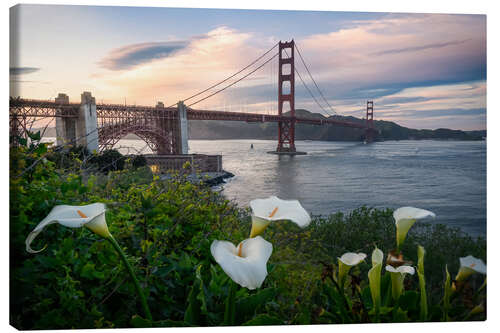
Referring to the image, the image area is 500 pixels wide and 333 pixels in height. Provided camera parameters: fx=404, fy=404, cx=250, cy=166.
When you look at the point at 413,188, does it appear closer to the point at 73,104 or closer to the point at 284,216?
the point at 284,216

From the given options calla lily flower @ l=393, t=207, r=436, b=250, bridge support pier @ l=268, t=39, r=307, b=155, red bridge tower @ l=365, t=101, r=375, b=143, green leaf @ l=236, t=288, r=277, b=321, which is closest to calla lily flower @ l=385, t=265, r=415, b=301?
calla lily flower @ l=393, t=207, r=436, b=250

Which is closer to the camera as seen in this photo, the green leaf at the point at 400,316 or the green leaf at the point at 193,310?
the green leaf at the point at 193,310

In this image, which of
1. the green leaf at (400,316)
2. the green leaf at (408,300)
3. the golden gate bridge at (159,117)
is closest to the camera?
the green leaf at (400,316)

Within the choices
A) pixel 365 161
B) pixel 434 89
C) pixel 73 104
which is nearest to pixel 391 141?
pixel 365 161

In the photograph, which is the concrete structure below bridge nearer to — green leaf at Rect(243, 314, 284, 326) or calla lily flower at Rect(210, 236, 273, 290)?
green leaf at Rect(243, 314, 284, 326)

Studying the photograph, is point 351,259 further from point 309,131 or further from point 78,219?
point 309,131

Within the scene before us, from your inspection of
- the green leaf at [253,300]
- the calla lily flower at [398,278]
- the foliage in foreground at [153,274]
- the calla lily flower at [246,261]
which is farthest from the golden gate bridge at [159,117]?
the calla lily flower at [246,261]

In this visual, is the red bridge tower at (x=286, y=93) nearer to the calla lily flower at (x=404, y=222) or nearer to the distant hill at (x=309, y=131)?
the distant hill at (x=309, y=131)
